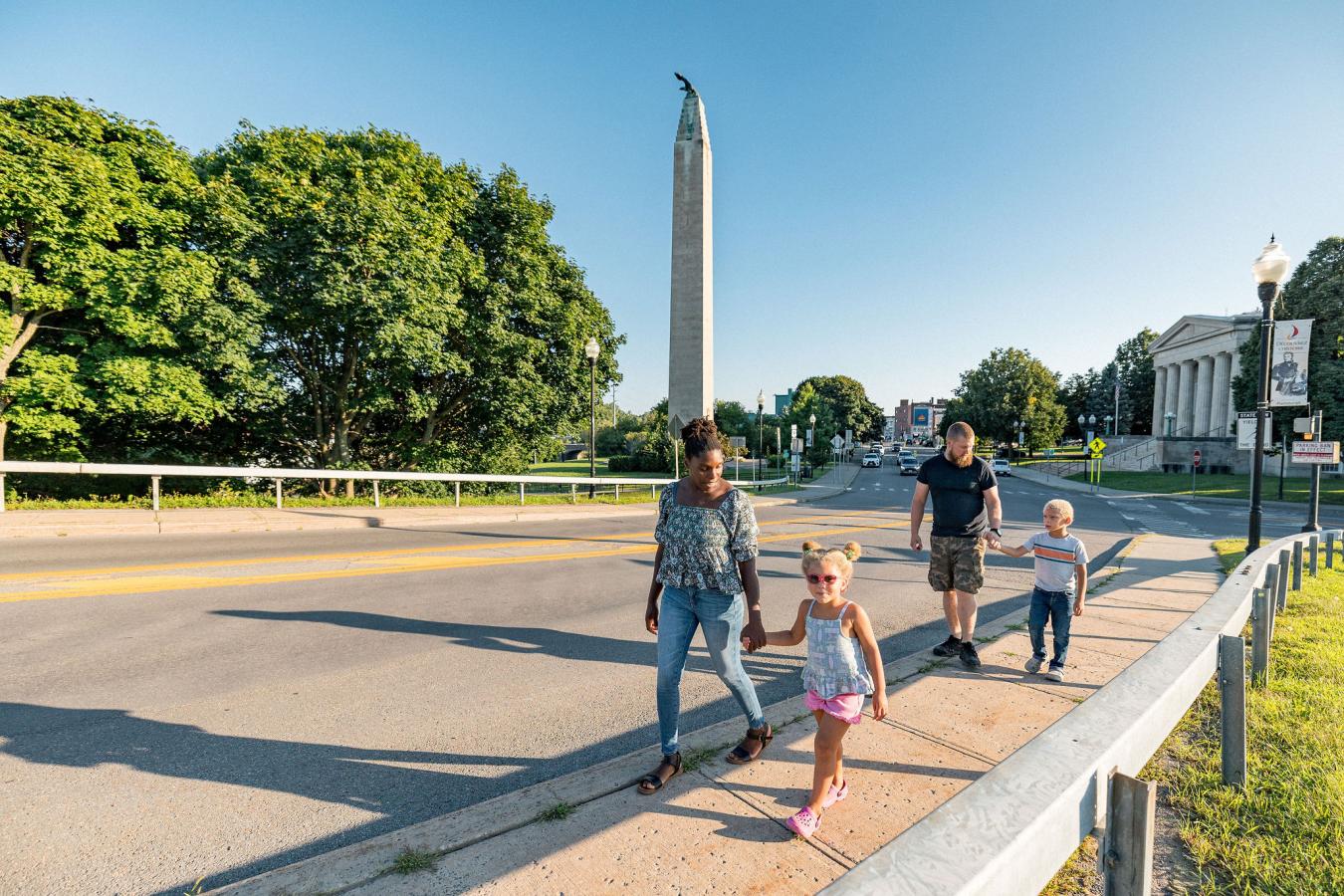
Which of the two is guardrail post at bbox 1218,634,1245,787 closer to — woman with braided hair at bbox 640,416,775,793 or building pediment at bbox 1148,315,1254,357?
woman with braided hair at bbox 640,416,775,793

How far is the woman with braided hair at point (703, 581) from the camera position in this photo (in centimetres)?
295

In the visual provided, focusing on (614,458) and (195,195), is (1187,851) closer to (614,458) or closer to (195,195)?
(195,195)

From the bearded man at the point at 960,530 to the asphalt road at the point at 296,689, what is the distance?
0.74 m

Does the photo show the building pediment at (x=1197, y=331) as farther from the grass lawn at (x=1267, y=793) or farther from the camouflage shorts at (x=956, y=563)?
the camouflage shorts at (x=956, y=563)

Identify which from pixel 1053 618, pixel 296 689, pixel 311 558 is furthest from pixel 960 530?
pixel 311 558

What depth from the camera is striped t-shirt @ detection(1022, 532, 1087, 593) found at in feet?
14.5

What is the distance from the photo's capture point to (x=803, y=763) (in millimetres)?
3111

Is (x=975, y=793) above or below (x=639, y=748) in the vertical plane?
above

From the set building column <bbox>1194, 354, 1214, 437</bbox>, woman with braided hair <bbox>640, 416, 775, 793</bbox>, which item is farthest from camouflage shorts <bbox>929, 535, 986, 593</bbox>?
building column <bbox>1194, 354, 1214, 437</bbox>

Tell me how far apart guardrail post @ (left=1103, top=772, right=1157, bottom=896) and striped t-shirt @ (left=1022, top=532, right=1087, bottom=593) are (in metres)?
3.21

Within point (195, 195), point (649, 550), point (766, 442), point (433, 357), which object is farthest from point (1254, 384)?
point (195, 195)

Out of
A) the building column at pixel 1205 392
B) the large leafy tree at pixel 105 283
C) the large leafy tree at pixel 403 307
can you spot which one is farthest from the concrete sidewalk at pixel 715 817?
the building column at pixel 1205 392

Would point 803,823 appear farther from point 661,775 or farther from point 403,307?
point 403,307

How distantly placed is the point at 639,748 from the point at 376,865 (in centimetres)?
147
